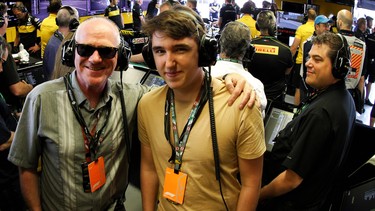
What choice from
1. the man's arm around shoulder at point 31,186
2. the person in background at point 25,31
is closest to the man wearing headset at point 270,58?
the man's arm around shoulder at point 31,186

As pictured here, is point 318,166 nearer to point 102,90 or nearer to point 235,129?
point 235,129

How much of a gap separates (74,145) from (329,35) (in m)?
1.70

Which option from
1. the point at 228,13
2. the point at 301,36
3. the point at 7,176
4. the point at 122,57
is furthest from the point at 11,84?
the point at 228,13

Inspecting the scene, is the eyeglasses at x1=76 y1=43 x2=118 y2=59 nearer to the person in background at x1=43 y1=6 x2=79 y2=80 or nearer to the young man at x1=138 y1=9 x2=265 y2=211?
the young man at x1=138 y1=9 x2=265 y2=211

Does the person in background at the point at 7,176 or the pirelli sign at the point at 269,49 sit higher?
the pirelli sign at the point at 269,49

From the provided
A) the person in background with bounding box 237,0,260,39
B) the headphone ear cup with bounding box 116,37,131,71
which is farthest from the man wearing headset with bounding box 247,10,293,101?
the headphone ear cup with bounding box 116,37,131,71

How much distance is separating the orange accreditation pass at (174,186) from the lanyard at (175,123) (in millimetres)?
33

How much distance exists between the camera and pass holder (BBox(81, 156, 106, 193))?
1.69 meters

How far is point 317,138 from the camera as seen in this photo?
6.29ft

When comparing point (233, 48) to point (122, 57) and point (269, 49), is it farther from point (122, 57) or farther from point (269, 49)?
point (269, 49)

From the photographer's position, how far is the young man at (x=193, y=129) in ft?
4.89

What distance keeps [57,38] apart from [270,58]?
2.62 metres

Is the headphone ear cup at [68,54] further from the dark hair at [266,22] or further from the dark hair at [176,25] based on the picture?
the dark hair at [266,22]

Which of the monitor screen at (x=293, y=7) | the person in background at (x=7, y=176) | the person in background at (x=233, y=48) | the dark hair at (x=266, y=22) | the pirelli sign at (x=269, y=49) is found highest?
the monitor screen at (x=293, y=7)
